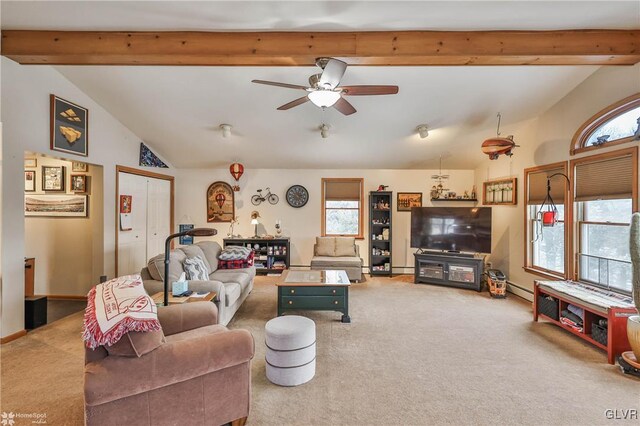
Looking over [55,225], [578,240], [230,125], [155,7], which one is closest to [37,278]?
[55,225]

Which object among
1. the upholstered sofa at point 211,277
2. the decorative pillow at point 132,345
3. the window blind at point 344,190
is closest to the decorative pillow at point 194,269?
the upholstered sofa at point 211,277

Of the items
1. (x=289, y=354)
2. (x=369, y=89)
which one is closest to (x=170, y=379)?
(x=289, y=354)

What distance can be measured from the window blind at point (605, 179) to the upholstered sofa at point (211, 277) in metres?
4.51

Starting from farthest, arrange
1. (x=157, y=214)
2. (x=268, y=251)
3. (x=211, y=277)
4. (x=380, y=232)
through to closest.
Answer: (x=380, y=232)
(x=268, y=251)
(x=157, y=214)
(x=211, y=277)

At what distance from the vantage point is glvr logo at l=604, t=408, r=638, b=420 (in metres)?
1.98

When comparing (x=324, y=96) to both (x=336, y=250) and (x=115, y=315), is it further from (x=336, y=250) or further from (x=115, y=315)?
(x=336, y=250)

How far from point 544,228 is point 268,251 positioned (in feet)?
16.0

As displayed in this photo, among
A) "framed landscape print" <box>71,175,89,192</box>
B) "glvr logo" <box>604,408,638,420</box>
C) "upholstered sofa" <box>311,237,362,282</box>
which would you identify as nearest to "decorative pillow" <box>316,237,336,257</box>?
"upholstered sofa" <box>311,237,362,282</box>

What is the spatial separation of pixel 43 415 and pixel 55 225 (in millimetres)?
3384

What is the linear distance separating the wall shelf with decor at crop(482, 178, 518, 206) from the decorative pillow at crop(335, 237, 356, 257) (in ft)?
9.14

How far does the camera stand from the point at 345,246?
5.91 meters

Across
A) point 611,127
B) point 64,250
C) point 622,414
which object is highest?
point 611,127

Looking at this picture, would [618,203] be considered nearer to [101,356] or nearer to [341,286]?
[341,286]

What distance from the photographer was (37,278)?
4391mm
